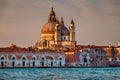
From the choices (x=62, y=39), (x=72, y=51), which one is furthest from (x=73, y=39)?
(x=72, y=51)

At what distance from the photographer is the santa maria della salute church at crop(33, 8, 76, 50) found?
22.1 meters

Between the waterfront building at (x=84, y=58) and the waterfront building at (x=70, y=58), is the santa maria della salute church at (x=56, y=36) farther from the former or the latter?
the waterfront building at (x=70, y=58)

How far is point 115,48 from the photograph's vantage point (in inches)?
968

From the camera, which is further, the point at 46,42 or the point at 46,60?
the point at 46,42

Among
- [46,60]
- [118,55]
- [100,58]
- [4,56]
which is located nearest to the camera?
[4,56]

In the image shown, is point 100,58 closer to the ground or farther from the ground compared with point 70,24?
closer to the ground

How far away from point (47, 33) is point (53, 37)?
11.2 inches

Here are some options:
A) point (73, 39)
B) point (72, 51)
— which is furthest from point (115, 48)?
point (72, 51)

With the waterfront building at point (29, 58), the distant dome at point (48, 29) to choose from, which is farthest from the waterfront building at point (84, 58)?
the distant dome at point (48, 29)

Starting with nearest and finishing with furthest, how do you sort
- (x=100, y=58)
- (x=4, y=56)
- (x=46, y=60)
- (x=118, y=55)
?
1. (x=4, y=56)
2. (x=46, y=60)
3. (x=100, y=58)
4. (x=118, y=55)

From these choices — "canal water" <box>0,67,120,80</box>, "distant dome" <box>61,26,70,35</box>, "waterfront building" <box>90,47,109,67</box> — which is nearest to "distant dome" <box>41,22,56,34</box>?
"distant dome" <box>61,26,70,35</box>

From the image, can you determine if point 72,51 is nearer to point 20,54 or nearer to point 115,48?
point 20,54

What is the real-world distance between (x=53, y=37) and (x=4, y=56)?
4.77 meters

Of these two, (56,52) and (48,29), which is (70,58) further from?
(48,29)
